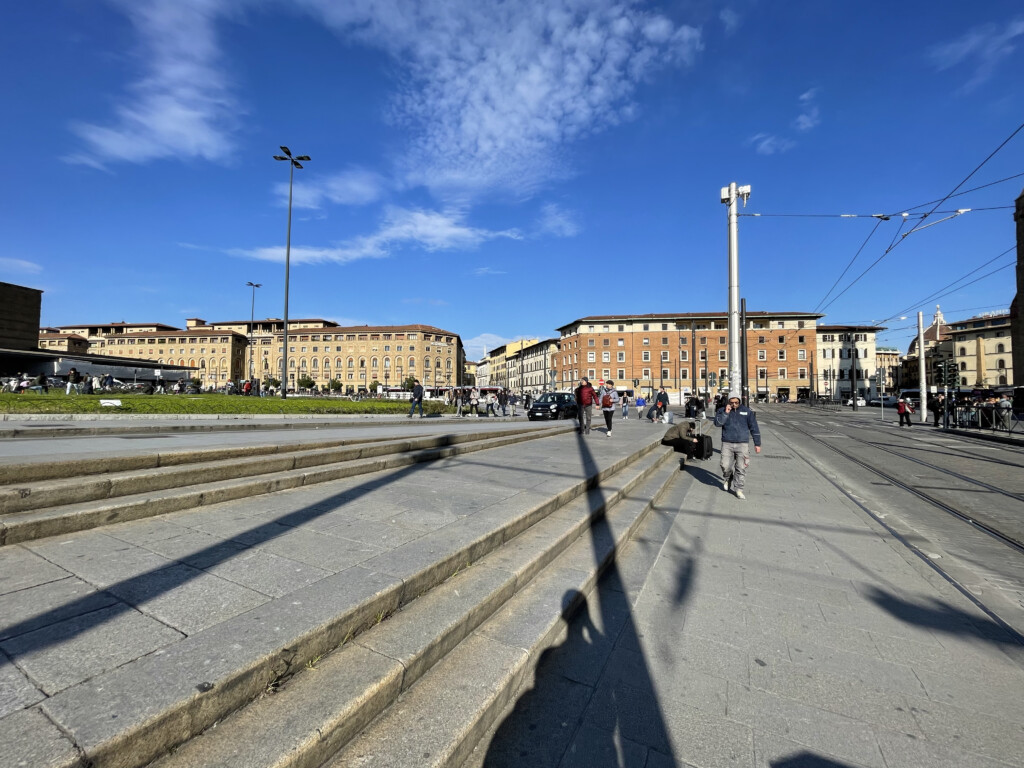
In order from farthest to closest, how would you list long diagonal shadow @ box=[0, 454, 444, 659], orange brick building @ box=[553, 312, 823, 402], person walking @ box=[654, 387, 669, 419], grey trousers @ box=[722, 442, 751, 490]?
orange brick building @ box=[553, 312, 823, 402] < person walking @ box=[654, 387, 669, 419] < grey trousers @ box=[722, 442, 751, 490] < long diagonal shadow @ box=[0, 454, 444, 659]

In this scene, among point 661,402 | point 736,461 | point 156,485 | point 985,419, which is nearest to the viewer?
point 156,485

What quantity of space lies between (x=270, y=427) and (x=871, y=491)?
1243cm

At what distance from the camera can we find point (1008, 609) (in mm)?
3641

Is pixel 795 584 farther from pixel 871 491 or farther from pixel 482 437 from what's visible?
pixel 482 437

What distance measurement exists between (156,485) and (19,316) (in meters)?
47.6

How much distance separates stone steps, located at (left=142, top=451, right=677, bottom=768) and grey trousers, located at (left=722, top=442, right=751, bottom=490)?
490cm

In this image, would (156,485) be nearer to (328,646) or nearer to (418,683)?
(328,646)

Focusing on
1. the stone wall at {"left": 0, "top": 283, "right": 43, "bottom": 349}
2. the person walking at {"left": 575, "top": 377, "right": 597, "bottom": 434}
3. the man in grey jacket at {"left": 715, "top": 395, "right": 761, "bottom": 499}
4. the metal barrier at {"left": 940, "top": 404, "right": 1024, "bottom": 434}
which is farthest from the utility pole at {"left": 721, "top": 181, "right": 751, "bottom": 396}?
the stone wall at {"left": 0, "top": 283, "right": 43, "bottom": 349}

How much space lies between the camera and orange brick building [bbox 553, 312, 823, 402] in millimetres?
80625

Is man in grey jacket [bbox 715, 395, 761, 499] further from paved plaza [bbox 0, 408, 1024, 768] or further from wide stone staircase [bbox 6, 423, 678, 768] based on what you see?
wide stone staircase [bbox 6, 423, 678, 768]

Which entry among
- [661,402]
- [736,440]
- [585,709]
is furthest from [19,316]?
[585,709]

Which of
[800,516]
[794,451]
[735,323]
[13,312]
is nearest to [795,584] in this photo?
[800,516]

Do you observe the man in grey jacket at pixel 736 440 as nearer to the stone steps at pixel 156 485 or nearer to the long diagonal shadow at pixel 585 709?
the long diagonal shadow at pixel 585 709

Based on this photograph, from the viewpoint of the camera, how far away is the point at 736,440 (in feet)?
25.3
